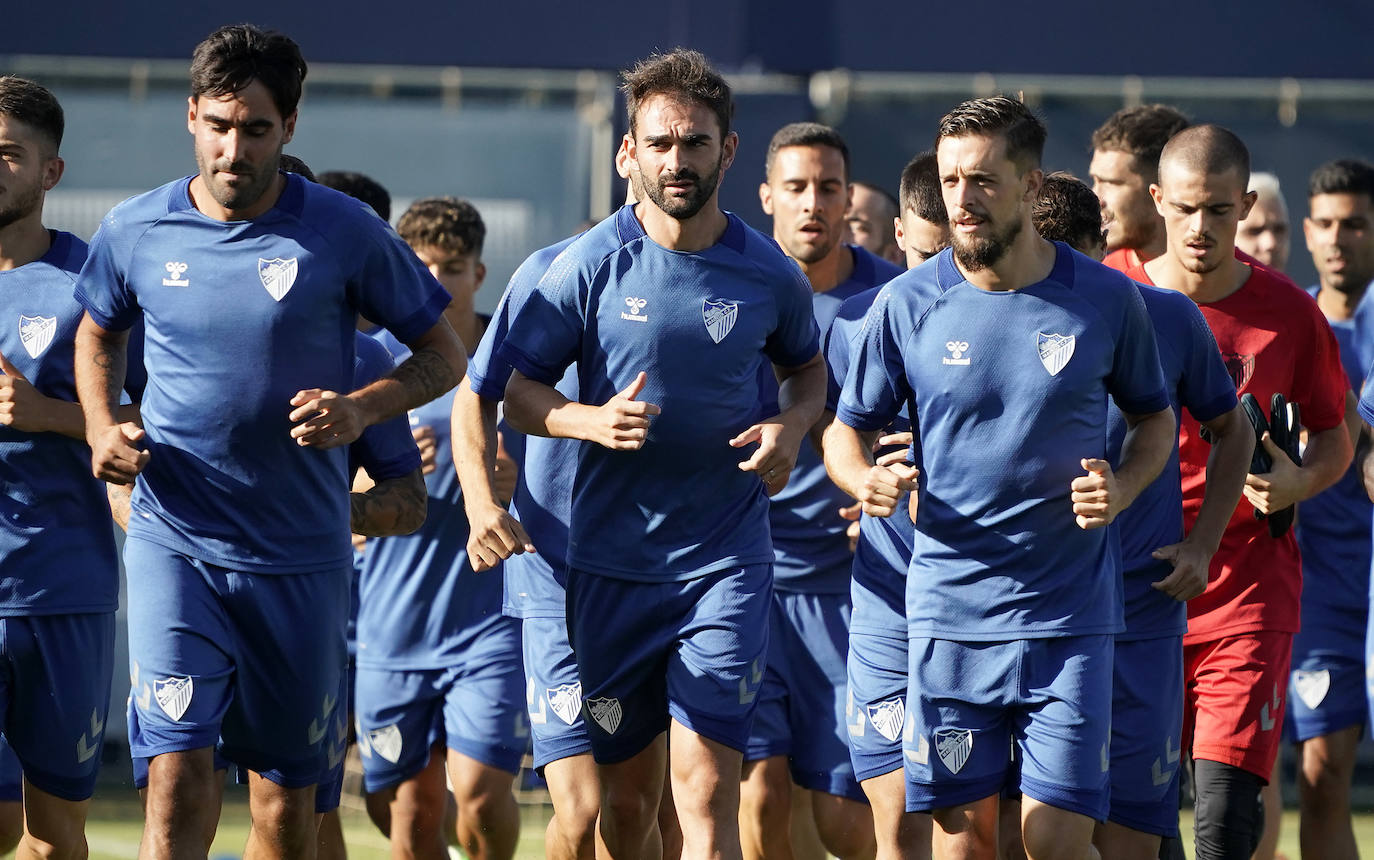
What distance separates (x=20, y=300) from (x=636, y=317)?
1.86 metres

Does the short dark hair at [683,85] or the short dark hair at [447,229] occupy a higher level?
the short dark hair at [683,85]

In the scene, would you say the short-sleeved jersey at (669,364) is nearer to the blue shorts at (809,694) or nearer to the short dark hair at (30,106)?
the blue shorts at (809,694)

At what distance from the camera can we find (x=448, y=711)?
287 inches

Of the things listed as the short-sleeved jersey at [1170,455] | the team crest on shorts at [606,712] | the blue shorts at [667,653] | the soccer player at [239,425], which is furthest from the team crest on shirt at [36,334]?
the short-sleeved jersey at [1170,455]

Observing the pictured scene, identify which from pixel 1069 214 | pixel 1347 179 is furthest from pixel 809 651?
pixel 1347 179

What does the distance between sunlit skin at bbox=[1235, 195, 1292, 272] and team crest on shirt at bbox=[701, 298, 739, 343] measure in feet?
12.0

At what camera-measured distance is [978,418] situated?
203 inches

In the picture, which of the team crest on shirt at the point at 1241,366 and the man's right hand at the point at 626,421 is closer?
the man's right hand at the point at 626,421

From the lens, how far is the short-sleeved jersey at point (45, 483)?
18.6 feet

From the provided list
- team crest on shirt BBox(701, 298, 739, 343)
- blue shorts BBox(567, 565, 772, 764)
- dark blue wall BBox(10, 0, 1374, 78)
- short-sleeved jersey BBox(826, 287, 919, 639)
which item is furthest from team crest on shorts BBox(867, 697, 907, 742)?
dark blue wall BBox(10, 0, 1374, 78)

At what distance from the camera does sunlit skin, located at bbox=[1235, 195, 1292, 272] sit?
8.37 metres

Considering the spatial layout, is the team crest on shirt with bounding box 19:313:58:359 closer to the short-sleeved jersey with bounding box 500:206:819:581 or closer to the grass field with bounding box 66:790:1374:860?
the short-sleeved jersey with bounding box 500:206:819:581

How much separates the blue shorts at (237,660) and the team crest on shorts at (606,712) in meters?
0.76

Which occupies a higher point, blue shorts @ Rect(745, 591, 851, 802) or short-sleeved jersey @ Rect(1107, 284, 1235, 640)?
short-sleeved jersey @ Rect(1107, 284, 1235, 640)
